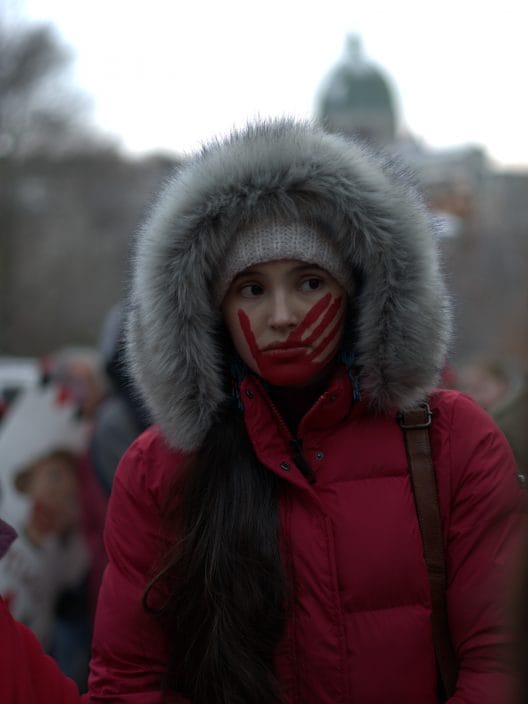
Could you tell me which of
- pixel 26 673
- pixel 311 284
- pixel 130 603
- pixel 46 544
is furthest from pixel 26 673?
pixel 46 544

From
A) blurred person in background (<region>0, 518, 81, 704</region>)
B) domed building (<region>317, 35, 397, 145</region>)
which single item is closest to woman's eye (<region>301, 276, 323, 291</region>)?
blurred person in background (<region>0, 518, 81, 704</region>)

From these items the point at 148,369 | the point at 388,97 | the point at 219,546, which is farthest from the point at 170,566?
the point at 388,97

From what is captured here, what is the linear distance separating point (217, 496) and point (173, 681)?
1.24ft

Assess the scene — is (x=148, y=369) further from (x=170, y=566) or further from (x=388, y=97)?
(x=388, y=97)

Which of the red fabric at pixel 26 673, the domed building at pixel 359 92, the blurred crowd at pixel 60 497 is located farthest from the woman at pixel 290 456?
the domed building at pixel 359 92

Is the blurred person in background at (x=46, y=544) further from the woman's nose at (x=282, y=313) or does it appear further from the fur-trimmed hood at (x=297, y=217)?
the woman's nose at (x=282, y=313)

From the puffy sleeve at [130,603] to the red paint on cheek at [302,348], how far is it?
294 mm

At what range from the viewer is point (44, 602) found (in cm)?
362

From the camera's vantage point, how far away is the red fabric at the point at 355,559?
1.73m

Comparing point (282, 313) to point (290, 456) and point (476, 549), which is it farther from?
point (476, 549)

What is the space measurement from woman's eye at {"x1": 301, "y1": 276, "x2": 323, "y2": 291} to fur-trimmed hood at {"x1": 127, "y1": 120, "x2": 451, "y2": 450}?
0.08 meters

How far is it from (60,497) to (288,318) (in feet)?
6.96

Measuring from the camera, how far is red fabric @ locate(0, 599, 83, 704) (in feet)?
5.34

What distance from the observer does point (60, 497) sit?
3678mm
